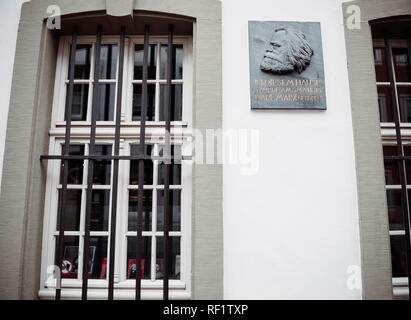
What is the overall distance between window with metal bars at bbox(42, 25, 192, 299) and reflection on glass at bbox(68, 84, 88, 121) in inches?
0.4

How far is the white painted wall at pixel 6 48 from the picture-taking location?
117 inches

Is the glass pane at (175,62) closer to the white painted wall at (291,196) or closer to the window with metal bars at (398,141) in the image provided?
the white painted wall at (291,196)

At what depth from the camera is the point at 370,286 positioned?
8.98 ft

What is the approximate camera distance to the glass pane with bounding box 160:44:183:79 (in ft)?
10.9

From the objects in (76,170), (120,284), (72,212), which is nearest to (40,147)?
(76,170)

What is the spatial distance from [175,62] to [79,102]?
1.11 meters

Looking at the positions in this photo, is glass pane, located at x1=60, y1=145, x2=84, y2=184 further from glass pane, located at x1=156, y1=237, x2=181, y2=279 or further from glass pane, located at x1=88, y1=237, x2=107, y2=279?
glass pane, located at x1=156, y1=237, x2=181, y2=279

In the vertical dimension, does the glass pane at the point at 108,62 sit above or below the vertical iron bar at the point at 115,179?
above

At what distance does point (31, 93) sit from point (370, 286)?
3588 mm

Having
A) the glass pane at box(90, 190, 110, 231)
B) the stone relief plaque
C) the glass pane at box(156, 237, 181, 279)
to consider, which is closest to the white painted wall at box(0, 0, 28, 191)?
the glass pane at box(90, 190, 110, 231)

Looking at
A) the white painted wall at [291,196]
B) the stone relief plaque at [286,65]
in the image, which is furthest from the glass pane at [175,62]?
the stone relief plaque at [286,65]
